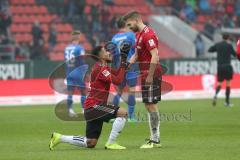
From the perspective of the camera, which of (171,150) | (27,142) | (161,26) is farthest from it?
(161,26)

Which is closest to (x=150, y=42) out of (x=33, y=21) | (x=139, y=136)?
(x=139, y=136)

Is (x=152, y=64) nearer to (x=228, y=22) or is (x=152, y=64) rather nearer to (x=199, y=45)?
(x=199, y=45)

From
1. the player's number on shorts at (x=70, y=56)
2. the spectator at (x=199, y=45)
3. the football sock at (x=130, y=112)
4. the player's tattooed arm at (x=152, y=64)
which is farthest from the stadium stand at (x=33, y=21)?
the player's tattooed arm at (x=152, y=64)

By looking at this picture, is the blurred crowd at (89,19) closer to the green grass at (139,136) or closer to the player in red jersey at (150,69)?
the green grass at (139,136)

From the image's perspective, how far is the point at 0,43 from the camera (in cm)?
3112

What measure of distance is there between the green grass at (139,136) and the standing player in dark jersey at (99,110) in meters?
0.20

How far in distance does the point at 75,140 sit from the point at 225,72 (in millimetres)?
12374

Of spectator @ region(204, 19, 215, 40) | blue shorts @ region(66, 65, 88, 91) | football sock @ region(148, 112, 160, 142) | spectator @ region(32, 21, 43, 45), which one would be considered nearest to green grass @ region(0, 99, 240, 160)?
football sock @ region(148, 112, 160, 142)

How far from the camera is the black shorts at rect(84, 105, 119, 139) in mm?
12172

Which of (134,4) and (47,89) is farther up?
(134,4)

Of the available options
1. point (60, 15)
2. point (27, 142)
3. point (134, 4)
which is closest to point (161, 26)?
point (134, 4)

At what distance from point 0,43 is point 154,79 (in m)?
19.3

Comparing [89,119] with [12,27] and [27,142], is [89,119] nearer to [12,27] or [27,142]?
[27,142]

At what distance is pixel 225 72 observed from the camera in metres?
23.8
